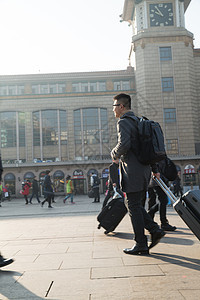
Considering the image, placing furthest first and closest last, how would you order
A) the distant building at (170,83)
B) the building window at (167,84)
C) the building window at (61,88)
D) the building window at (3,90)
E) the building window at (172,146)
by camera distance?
the building window at (61,88), the building window at (3,90), the building window at (167,84), the distant building at (170,83), the building window at (172,146)

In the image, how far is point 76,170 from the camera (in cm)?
3494

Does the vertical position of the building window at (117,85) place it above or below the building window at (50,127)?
above

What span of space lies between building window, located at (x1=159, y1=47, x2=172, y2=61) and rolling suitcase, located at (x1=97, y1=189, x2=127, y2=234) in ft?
118

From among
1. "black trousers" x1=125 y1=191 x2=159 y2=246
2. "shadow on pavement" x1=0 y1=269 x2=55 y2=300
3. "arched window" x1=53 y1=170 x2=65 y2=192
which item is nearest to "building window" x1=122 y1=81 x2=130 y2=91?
"arched window" x1=53 y1=170 x2=65 y2=192

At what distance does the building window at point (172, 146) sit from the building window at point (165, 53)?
11281 mm

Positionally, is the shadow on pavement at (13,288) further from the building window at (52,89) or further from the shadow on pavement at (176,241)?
the building window at (52,89)

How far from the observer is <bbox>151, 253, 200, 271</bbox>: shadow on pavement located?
3.08 m

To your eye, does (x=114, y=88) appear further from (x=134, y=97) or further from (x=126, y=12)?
(x=126, y=12)

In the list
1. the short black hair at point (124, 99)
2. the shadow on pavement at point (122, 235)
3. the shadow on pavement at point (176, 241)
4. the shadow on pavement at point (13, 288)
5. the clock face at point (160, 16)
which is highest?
the clock face at point (160, 16)

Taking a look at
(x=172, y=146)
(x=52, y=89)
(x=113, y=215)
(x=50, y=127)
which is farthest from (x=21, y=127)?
(x=113, y=215)

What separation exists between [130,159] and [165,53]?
37.7 m

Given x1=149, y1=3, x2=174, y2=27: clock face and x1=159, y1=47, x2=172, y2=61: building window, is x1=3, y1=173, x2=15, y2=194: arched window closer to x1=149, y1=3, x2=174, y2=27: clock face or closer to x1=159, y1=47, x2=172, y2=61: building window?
x1=159, y1=47, x2=172, y2=61: building window

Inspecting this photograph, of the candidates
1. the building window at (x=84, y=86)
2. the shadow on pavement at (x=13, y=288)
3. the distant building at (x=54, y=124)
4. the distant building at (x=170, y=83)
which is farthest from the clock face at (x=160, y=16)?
the shadow on pavement at (x=13, y=288)

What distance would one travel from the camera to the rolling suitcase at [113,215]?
17.6 feet
